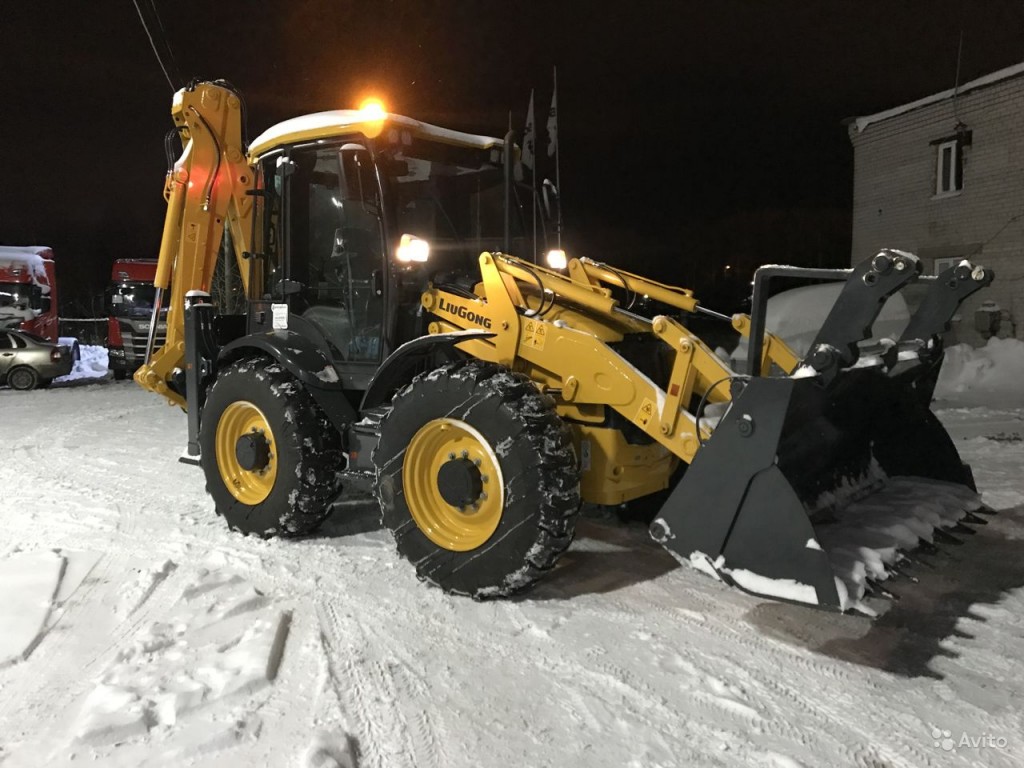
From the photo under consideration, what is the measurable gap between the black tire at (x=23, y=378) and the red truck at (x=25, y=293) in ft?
11.7

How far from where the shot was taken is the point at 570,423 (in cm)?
454

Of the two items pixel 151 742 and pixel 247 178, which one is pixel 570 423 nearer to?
pixel 151 742

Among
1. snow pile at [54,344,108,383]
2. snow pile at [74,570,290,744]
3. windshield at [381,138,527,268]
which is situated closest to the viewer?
snow pile at [74,570,290,744]

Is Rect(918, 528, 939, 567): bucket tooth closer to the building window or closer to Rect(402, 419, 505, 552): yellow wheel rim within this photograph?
Rect(402, 419, 505, 552): yellow wheel rim

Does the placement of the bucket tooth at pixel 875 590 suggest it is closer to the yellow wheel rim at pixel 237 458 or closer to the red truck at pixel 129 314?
the yellow wheel rim at pixel 237 458

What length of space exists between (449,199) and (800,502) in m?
3.21

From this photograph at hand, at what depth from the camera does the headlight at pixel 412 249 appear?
16.0ft

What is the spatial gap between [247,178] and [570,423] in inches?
155

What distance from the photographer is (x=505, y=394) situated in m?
4.06

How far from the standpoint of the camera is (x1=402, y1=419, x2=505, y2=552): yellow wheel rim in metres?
4.23

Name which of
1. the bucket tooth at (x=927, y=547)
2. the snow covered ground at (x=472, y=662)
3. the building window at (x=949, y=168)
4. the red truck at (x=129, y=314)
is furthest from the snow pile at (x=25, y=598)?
the building window at (x=949, y=168)

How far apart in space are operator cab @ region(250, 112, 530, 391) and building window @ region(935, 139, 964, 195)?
15696 millimetres

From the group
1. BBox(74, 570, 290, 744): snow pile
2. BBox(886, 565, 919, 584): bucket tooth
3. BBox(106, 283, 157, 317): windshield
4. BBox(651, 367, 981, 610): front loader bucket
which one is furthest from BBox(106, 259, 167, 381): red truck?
BBox(886, 565, 919, 584): bucket tooth

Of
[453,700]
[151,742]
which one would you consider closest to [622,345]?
[453,700]
